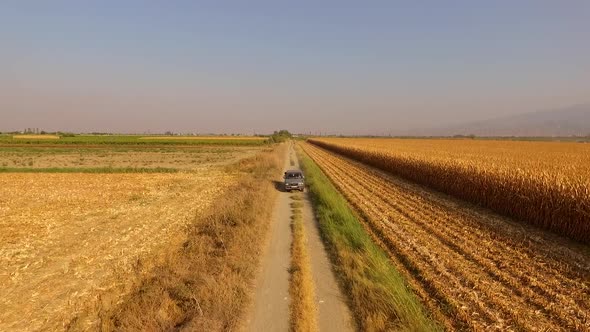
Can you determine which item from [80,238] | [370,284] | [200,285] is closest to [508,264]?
[370,284]

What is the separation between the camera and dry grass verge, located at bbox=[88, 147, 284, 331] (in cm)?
762

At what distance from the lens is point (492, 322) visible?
739cm

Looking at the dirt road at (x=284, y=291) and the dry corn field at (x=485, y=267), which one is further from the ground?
the dry corn field at (x=485, y=267)

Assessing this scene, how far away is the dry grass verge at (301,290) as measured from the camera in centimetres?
764

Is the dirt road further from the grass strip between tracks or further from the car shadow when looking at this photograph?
the car shadow

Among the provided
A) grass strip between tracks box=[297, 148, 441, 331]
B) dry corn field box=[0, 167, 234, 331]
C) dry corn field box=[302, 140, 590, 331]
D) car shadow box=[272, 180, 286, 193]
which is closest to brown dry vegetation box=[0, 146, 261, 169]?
dry corn field box=[0, 167, 234, 331]

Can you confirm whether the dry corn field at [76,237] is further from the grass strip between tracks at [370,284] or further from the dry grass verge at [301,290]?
the grass strip between tracks at [370,284]

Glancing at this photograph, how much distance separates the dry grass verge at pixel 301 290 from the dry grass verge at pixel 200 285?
1257mm

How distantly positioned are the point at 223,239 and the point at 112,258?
156 inches

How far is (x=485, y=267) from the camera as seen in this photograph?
33.7 ft

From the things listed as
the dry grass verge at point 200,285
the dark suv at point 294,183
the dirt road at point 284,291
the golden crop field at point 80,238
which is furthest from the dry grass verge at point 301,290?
the dark suv at point 294,183

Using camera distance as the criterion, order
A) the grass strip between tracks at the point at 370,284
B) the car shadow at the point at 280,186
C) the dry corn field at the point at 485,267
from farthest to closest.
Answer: the car shadow at the point at 280,186, the dry corn field at the point at 485,267, the grass strip between tracks at the point at 370,284

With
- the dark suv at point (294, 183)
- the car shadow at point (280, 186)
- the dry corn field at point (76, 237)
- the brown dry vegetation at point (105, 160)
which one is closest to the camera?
the dry corn field at point (76, 237)

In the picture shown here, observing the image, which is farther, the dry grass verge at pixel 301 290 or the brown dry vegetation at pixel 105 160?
the brown dry vegetation at pixel 105 160
